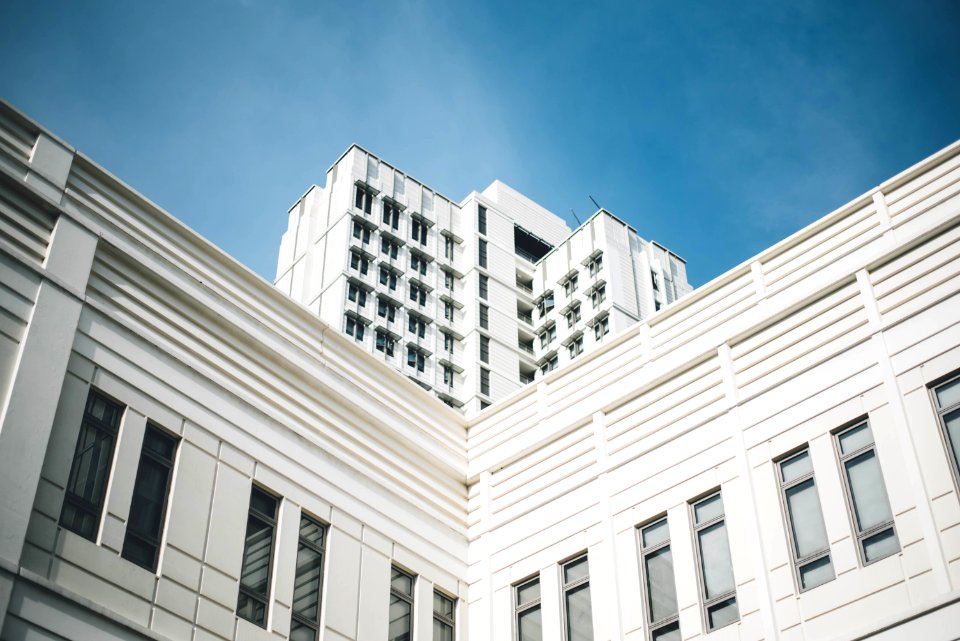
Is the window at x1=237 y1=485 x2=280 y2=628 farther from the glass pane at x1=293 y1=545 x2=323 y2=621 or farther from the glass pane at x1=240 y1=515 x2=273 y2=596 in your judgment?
the glass pane at x1=293 y1=545 x2=323 y2=621

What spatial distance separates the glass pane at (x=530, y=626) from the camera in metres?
21.0

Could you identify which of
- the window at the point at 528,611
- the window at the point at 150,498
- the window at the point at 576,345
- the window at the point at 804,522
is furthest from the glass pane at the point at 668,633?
the window at the point at 576,345

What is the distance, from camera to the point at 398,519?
2194cm

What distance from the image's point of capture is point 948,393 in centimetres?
1775

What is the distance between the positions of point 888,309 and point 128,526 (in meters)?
11.8

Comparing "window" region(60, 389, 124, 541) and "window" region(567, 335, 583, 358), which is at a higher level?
"window" region(567, 335, 583, 358)

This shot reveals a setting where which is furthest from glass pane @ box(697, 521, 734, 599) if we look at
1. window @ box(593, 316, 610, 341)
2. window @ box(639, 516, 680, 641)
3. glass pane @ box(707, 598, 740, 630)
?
window @ box(593, 316, 610, 341)

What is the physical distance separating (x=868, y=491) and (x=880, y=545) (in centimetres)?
96

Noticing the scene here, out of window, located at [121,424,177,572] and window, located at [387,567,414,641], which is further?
window, located at [387,567,414,641]

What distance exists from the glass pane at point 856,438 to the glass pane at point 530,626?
6087mm

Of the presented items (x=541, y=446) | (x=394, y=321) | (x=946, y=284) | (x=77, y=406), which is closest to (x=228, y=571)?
(x=77, y=406)

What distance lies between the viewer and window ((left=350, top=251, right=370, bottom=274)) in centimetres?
8875

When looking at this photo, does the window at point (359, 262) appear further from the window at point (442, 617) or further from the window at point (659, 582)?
the window at point (659, 582)

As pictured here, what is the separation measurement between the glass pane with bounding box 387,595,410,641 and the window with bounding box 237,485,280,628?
8.89ft
